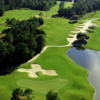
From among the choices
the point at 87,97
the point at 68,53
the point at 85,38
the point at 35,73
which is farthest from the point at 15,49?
the point at 85,38

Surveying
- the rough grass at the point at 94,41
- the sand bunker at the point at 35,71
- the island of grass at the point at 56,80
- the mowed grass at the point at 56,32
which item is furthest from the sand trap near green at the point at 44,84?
the rough grass at the point at 94,41

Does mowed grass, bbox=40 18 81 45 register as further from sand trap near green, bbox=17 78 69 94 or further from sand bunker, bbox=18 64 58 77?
sand trap near green, bbox=17 78 69 94

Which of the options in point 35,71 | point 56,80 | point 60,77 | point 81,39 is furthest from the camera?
point 81,39

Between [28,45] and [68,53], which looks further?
[68,53]

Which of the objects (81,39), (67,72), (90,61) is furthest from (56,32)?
(67,72)

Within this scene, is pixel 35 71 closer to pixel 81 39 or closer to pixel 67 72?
pixel 67 72

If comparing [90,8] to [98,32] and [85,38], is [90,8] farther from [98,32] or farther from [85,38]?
[85,38]
